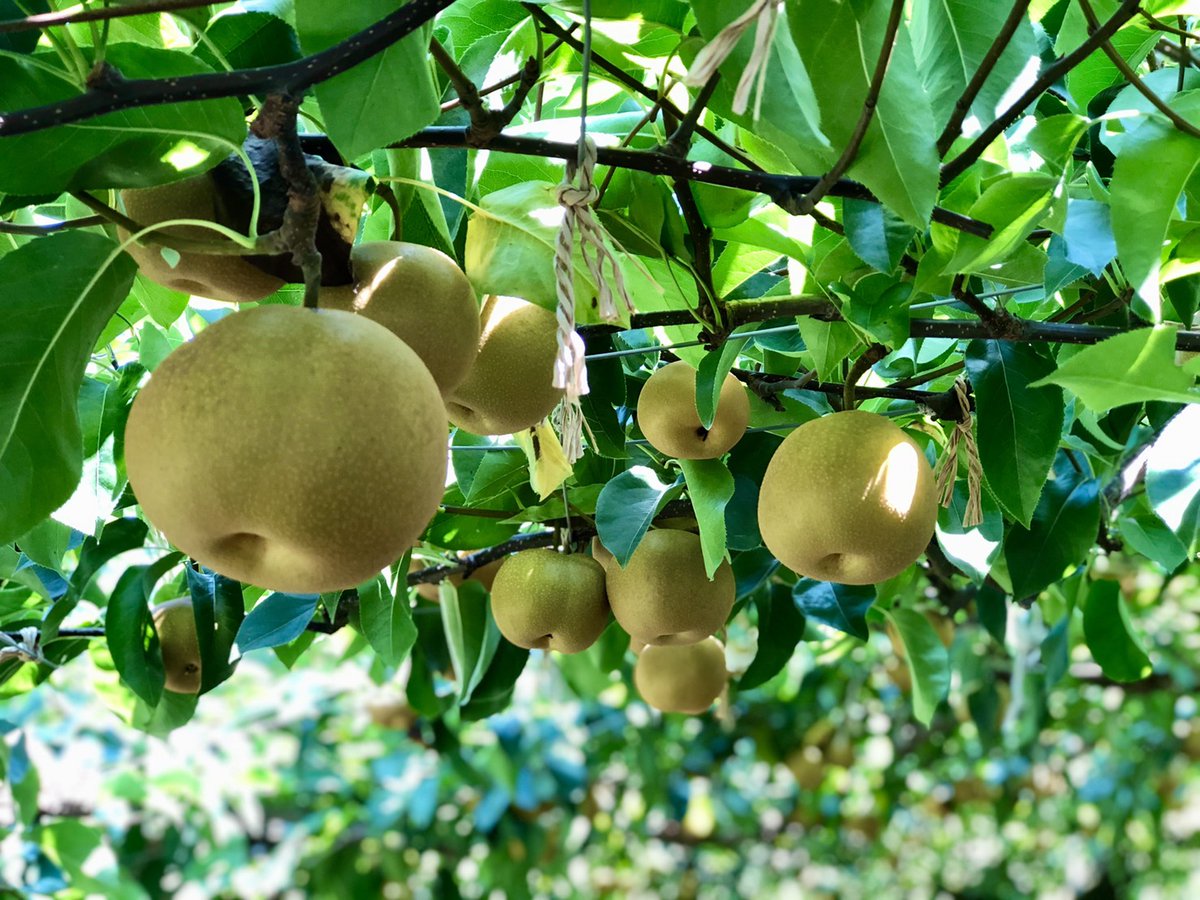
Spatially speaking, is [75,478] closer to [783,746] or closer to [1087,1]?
[1087,1]

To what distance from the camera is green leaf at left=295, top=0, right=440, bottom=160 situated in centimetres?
65

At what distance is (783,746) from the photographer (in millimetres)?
3799

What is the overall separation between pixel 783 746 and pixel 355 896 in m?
1.43

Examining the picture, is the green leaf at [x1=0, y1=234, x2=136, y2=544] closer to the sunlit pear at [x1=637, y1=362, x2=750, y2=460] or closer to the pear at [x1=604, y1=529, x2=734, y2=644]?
the sunlit pear at [x1=637, y1=362, x2=750, y2=460]

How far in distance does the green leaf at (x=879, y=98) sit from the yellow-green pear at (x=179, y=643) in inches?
39.5

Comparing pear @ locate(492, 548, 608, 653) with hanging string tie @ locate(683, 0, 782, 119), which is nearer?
hanging string tie @ locate(683, 0, 782, 119)

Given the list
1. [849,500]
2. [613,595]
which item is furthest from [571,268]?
[613,595]

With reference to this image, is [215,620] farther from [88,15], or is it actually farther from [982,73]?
[982,73]

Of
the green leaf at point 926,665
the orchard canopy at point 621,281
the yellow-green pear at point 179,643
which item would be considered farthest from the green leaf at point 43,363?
the green leaf at point 926,665

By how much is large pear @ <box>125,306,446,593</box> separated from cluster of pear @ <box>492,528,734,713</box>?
2.13 ft

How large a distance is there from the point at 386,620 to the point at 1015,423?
0.67 meters

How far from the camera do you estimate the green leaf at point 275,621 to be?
1.28 m

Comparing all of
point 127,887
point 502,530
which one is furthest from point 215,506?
Result: point 127,887

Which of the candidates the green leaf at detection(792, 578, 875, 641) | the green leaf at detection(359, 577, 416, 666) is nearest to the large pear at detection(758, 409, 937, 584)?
the green leaf at detection(359, 577, 416, 666)
